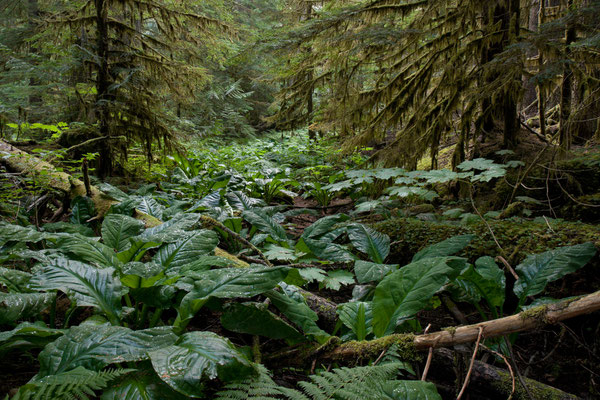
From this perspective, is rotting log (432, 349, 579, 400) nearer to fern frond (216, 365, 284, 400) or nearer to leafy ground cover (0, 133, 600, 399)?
leafy ground cover (0, 133, 600, 399)

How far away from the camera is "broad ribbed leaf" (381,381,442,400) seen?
1.11 metres

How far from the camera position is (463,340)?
120 centimetres

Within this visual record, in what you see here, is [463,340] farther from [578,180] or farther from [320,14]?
[320,14]

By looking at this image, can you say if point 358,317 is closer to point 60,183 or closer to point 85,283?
point 85,283

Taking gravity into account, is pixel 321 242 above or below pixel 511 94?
below

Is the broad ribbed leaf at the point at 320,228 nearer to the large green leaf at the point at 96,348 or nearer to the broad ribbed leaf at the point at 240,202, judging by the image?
the broad ribbed leaf at the point at 240,202

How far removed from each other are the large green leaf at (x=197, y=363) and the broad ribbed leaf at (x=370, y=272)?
3.21 ft

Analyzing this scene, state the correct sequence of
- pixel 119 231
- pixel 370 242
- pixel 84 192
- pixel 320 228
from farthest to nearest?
1. pixel 84 192
2. pixel 320 228
3. pixel 370 242
4. pixel 119 231

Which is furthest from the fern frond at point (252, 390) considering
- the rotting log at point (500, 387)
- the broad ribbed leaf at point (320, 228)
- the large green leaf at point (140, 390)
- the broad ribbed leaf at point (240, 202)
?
the broad ribbed leaf at point (240, 202)

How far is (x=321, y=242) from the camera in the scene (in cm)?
258

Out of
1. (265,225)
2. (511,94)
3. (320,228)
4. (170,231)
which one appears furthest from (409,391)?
(511,94)

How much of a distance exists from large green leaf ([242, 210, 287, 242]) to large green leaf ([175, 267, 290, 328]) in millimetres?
1344

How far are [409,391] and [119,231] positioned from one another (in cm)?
212

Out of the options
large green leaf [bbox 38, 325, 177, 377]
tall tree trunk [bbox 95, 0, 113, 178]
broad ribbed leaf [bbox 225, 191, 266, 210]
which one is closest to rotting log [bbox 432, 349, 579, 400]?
large green leaf [bbox 38, 325, 177, 377]
